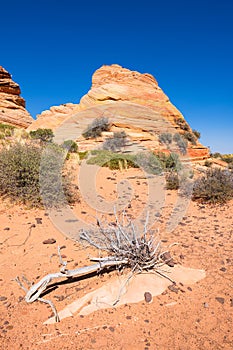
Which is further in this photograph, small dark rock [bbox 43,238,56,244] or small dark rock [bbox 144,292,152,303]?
small dark rock [bbox 43,238,56,244]

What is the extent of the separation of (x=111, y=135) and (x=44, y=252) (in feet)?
54.7

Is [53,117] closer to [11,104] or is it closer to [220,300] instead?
[11,104]

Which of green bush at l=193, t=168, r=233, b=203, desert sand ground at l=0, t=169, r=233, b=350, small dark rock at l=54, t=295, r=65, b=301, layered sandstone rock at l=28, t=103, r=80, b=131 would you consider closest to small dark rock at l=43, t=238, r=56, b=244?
desert sand ground at l=0, t=169, r=233, b=350

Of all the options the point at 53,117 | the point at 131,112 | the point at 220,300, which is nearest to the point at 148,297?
the point at 220,300

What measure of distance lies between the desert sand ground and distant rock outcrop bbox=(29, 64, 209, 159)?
51.4ft

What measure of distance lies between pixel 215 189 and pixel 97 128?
15.0 m

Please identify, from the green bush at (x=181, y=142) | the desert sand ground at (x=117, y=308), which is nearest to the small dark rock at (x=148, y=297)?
the desert sand ground at (x=117, y=308)

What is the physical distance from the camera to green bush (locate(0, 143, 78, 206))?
4.83 meters

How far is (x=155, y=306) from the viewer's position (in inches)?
86.4

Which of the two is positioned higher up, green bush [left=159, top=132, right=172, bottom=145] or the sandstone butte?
the sandstone butte

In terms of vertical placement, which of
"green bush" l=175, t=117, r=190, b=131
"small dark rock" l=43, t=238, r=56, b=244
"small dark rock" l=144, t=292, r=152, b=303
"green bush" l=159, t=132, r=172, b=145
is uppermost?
"green bush" l=175, t=117, r=190, b=131

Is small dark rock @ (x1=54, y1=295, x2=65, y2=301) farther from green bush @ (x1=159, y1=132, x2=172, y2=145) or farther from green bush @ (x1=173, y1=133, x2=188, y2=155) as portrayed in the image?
green bush @ (x1=159, y1=132, x2=172, y2=145)

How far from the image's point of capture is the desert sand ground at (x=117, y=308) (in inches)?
72.7

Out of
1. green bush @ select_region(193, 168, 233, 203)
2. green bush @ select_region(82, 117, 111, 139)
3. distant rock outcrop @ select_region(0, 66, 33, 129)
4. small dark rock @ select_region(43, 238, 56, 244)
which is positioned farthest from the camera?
distant rock outcrop @ select_region(0, 66, 33, 129)
